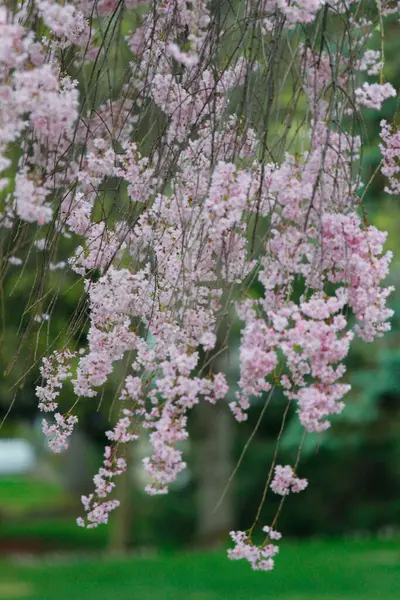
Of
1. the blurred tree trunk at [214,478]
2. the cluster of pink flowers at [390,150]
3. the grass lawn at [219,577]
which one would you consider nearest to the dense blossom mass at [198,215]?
the cluster of pink flowers at [390,150]

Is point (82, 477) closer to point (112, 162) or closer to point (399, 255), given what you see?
point (399, 255)

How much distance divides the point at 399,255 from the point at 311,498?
361 cm

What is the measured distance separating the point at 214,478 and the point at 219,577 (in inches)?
125

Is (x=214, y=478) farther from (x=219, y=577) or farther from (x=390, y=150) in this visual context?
(x=390, y=150)

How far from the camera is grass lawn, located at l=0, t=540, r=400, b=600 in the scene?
7.86 m

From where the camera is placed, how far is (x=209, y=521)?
11922mm

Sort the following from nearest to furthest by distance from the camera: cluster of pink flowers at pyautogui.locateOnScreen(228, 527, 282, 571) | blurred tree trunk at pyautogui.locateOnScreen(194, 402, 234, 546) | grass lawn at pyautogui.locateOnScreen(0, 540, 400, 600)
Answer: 1. cluster of pink flowers at pyautogui.locateOnScreen(228, 527, 282, 571)
2. grass lawn at pyautogui.locateOnScreen(0, 540, 400, 600)
3. blurred tree trunk at pyautogui.locateOnScreen(194, 402, 234, 546)

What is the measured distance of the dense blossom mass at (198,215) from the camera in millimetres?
1802

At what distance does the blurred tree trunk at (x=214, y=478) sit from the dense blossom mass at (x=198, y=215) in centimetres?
959

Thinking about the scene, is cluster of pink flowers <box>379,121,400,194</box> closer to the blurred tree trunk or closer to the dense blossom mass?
the dense blossom mass

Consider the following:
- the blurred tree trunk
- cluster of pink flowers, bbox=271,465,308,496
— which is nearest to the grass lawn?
the blurred tree trunk

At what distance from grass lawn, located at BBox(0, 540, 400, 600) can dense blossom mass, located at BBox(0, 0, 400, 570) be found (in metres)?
5.57

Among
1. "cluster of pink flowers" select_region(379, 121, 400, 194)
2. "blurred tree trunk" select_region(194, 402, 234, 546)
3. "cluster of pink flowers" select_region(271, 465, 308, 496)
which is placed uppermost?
"blurred tree trunk" select_region(194, 402, 234, 546)

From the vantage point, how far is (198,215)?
1953 mm
